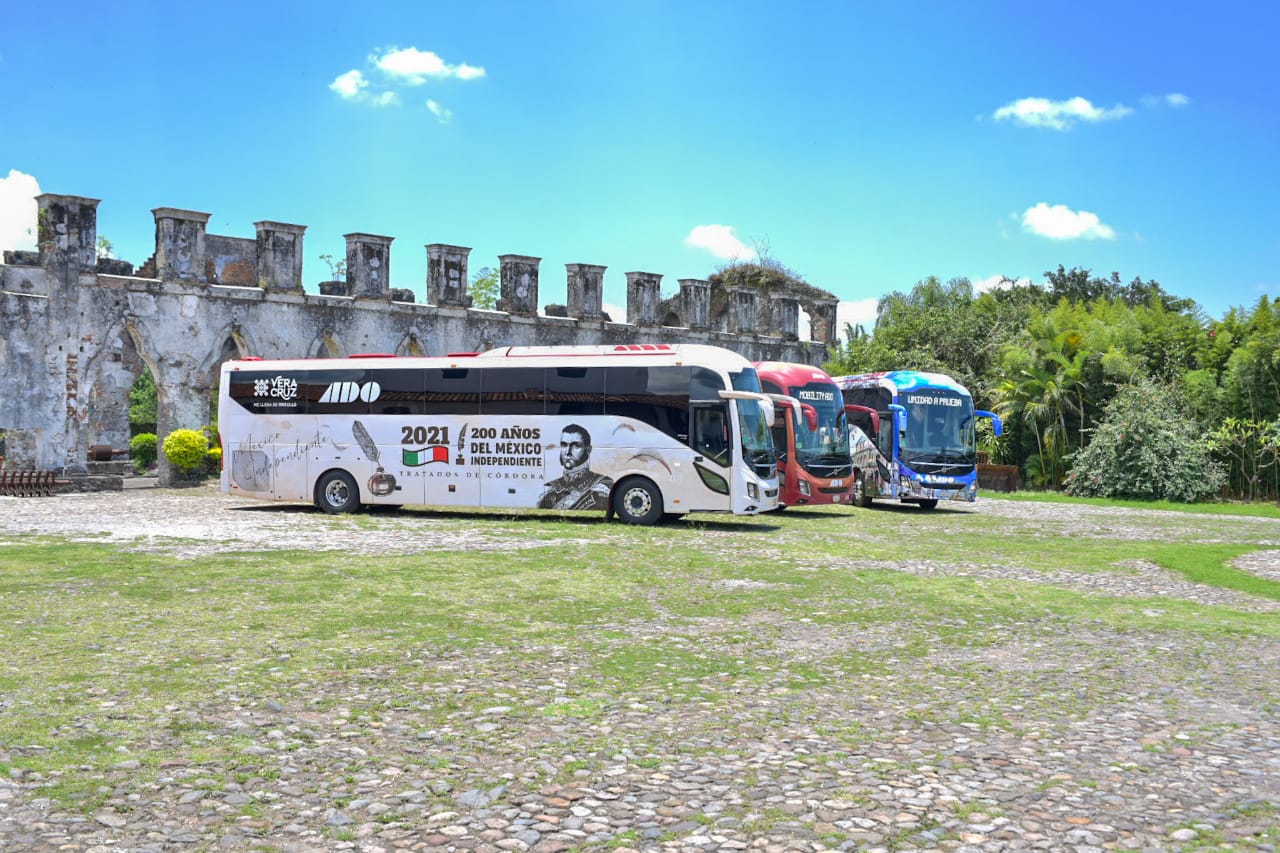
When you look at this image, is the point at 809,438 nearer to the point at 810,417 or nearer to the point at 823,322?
the point at 810,417

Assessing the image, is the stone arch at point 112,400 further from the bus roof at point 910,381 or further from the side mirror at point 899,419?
the side mirror at point 899,419

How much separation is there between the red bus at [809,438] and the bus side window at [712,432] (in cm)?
269

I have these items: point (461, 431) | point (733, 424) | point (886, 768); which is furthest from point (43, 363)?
point (886, 768)

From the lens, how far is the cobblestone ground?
4934mm

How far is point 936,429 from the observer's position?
26.8 m

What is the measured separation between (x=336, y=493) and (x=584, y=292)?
50.4 feet

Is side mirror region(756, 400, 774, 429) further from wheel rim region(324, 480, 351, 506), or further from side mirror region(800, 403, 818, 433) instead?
wheel rim region(324, 480, 351, 506)

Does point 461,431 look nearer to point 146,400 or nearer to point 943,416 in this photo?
point 943,416

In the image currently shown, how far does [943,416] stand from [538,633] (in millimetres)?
19050

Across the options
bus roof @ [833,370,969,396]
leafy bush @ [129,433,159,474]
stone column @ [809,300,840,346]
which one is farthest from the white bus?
stone column @ [809,300,840,346]

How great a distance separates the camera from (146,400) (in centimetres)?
5441

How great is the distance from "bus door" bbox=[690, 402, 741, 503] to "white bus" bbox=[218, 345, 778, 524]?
0.02 m

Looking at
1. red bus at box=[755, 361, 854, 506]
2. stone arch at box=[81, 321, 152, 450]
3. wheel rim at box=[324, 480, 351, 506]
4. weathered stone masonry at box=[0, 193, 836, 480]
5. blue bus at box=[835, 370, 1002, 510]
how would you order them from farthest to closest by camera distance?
stone arch at box=[81, 321, 152, 450] → weathered stone masonry at box=[0, 193, 836, 480] → blue bus at box=[835, 370, 1002, 510] → red bus at box=[755, 361, 854, 506] → wheel rim at box=[324, 480, 351, 506]

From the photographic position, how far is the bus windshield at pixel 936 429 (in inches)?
1047
